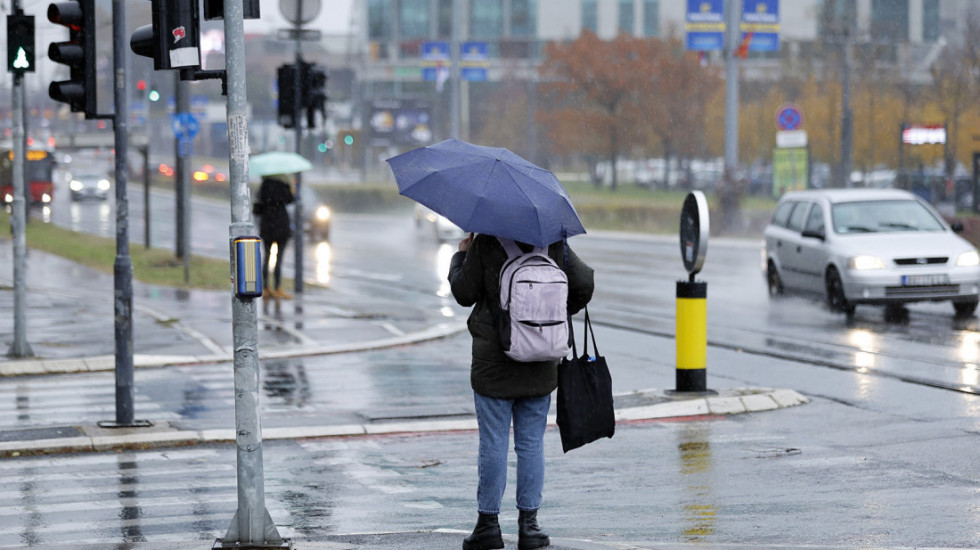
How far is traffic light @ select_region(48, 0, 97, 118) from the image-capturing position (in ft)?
34.1

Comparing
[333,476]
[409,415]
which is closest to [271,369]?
[409,415]

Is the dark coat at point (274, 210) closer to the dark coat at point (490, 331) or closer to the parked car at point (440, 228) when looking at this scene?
the dark coat at point (490, 331)

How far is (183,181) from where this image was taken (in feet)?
88.2

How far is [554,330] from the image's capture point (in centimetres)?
629

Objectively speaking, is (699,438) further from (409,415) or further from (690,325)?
(409,415)

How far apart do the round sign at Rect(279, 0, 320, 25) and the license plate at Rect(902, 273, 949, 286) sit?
9.90 m

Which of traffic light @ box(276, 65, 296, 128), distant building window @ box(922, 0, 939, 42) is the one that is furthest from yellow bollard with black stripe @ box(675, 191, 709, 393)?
distant building window @ box(922, 0, 939, 42)

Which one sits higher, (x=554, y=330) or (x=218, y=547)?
(x=554, y=330)

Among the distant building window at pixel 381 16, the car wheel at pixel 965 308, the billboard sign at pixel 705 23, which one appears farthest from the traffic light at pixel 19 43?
the distant building window at pixel 381 16

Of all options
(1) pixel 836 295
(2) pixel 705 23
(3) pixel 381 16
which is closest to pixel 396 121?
(3) pixel 381 16

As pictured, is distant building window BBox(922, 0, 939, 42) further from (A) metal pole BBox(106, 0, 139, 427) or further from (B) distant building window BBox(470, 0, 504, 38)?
(A) metal pole BBox(106, 0, 139, 427)

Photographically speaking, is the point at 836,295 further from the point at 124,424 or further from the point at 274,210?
the point at 124,424

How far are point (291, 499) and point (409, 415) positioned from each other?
323 centimetres

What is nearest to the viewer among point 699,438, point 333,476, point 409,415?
point 333,476
